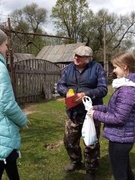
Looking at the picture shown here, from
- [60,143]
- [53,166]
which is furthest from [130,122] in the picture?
[60,143]

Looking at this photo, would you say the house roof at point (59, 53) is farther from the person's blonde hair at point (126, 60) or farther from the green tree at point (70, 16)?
the person's blonde hair at point (126, 60)

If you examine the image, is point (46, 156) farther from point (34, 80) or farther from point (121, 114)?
point (34, 80)

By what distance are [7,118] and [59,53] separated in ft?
106

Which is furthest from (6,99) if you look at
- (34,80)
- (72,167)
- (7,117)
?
(34,80)

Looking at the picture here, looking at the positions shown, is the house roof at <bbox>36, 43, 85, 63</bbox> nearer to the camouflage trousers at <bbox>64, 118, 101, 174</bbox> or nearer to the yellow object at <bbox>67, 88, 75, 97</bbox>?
the camouflage trousers at <bbox>64, 118, 101, 174</bbox>

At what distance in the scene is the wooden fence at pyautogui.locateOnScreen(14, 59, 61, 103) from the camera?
555 inches

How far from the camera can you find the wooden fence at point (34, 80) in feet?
46.2

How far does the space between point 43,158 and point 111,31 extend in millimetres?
46608

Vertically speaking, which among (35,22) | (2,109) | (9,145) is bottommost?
(9,145)

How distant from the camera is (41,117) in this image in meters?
9.77

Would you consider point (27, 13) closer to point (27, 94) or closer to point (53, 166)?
point (27, 94)

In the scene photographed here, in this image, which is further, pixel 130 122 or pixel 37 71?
pixel 37 71

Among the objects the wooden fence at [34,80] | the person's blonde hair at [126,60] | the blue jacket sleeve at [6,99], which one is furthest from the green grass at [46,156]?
the wooden fence at [34,80]

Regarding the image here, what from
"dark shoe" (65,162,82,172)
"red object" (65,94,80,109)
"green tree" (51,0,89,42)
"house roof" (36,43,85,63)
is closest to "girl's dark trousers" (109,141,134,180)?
"red object" (65,94,80,109)
